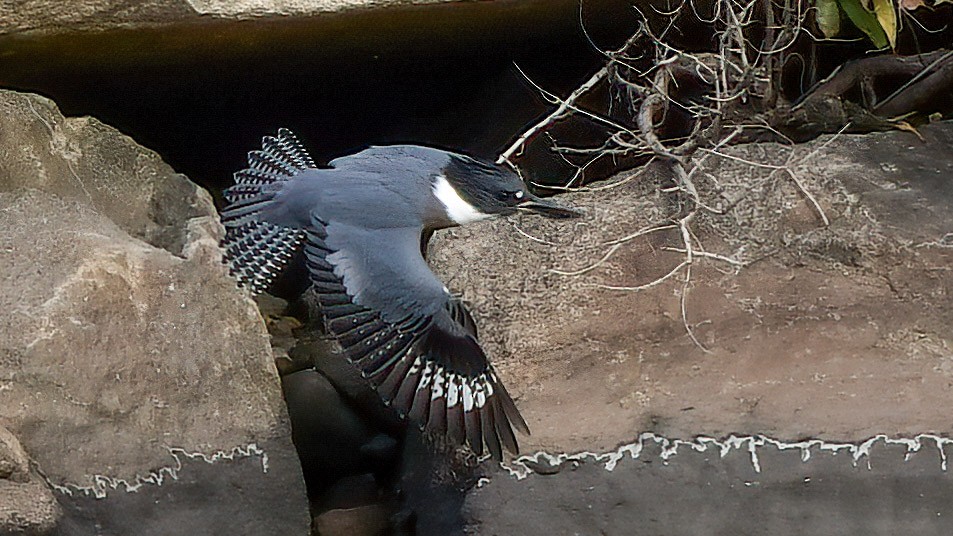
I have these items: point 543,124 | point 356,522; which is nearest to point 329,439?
point 356,522

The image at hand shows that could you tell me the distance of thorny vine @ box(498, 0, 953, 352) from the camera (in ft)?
6.16

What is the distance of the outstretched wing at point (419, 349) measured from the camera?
59.7 inches

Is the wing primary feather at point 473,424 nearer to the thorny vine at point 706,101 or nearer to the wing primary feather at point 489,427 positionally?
the wing primary feather at point 489,427

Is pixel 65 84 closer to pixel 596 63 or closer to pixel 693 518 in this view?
pixel 596 63

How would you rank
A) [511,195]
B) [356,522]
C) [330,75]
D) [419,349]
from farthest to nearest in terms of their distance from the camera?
[330,75] → [356,522] → [511,195] → [419,349]

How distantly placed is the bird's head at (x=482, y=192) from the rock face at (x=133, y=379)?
415 millimetres

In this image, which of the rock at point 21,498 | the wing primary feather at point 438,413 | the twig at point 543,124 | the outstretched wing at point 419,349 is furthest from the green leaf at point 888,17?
the rock at point 21,498

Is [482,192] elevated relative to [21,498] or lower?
elevated

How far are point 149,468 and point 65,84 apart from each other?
0.97 m

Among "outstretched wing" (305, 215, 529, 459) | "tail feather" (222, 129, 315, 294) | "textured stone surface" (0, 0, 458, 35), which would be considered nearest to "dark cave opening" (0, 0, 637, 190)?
"textured stone surface" (0, 0, 458, 35)

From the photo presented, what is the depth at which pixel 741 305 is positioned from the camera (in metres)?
1.76

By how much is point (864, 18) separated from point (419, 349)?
1088mm

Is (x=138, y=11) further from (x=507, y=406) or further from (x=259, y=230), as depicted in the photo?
(x=507, y=406)

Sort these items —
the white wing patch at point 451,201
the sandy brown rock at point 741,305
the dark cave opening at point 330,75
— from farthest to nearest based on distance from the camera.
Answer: the dark cave opening at point 330,75, the white wing patch at point 451,201, the sandy brown rock at point 741,305
